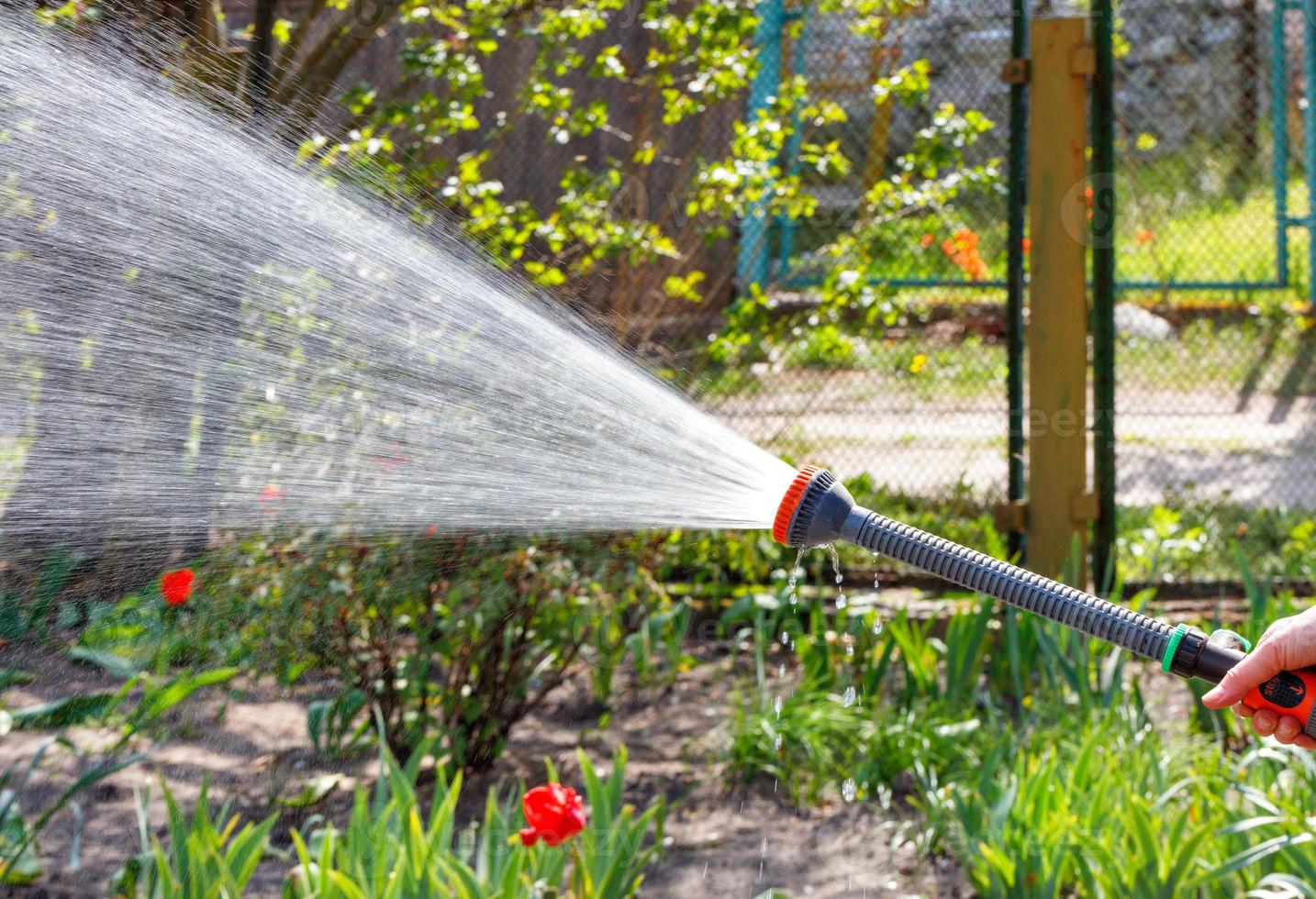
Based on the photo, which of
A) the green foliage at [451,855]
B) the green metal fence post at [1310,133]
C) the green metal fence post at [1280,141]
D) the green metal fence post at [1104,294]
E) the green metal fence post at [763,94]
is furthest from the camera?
the green metal fence post at [1310,133]

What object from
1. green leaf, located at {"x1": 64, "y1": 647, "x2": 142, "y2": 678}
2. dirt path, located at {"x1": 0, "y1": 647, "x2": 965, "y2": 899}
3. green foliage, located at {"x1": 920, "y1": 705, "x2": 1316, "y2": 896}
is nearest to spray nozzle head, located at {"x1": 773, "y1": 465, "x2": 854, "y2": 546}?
green foliage, located at {"x1": 920, "y1": 705, "x2": 1316, "y2": 896}

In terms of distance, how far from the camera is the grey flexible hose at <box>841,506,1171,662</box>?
5.49 feet

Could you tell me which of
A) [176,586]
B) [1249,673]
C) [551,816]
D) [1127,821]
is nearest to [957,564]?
[1249,673]

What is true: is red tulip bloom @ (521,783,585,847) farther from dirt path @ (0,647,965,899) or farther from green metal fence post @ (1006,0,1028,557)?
green metal fence post @ (1006,0,1028,557)

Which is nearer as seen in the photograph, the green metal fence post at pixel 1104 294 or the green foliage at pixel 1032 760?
the green foliage at pixel 1032 760

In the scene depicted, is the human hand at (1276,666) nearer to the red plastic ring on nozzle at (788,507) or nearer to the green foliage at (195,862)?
the red plastic ring on nozzle at (788,507)

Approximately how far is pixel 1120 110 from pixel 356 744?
7234 millimetres

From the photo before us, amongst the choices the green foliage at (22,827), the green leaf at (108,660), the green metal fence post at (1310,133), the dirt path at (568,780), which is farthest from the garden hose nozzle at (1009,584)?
the green metal fence post at (1310,133)

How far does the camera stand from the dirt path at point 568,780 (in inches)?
111

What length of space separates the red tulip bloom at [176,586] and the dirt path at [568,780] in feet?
0.95

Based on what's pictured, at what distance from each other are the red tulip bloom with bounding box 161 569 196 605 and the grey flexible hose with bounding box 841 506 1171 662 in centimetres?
165

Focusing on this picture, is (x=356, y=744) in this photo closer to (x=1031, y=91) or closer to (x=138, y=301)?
(x=138, y=301)

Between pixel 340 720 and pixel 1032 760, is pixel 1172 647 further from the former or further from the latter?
pixel 340 720

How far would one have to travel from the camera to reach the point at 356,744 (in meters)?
3.17
